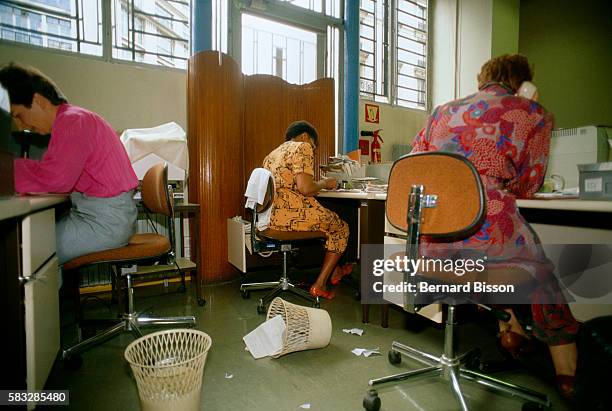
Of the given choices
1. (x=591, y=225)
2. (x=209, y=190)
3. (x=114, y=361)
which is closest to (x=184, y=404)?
(x=114, y=361)

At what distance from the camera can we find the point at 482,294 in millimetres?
1141

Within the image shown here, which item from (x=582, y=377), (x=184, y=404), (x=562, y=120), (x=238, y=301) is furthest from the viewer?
(x=562, y=120)

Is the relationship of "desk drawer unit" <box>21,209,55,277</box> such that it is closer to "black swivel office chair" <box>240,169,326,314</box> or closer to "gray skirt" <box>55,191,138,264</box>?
"gray skirt" <box>55,191,138,264</box>

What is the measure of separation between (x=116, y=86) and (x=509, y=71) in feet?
9.02

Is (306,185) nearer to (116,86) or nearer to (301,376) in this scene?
(301,376)

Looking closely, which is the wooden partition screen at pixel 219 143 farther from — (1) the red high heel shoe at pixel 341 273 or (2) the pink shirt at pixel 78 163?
(2) the pink shirt at pixel 78 163

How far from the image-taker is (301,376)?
1.53 meters

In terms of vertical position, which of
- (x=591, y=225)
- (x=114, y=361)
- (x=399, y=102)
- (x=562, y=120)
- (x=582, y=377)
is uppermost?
(x=399, y=102)

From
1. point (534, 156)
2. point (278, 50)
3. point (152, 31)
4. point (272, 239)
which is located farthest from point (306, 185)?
point (278, 50)

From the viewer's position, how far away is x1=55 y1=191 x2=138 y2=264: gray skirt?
1517 millimetres

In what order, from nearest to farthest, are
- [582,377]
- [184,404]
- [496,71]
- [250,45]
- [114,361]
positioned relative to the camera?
[582,377]
[184,404]
[496,71]
[114,361]
[250,45]

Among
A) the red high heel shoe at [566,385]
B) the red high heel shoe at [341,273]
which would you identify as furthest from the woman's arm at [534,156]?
the red high heel shoe at [341,273]

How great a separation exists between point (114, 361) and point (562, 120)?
5460 millimetres

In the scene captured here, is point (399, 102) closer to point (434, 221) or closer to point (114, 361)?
point (434, 221)
